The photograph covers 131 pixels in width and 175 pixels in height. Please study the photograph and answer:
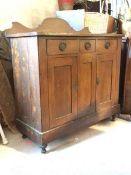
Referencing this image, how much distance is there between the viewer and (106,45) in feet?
6.35

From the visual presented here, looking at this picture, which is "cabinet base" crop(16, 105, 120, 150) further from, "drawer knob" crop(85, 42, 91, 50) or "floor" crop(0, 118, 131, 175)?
"drawer knob" crop(85, 42, 91, 50)

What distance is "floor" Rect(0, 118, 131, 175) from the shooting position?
1441mm

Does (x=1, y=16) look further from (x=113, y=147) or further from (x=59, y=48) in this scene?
(x=113, y=147)

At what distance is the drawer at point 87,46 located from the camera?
1.72 meters

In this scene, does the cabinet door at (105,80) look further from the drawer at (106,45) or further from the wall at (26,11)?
the wall at (26,11)

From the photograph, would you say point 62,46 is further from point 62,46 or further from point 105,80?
point 105,80

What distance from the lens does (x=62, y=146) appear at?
68.6 inches

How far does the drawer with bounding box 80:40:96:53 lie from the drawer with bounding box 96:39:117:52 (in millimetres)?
62

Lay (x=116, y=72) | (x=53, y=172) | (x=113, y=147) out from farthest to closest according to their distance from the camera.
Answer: (x=116, y=72) < (x=113, y=147) < (x=53, y=172)

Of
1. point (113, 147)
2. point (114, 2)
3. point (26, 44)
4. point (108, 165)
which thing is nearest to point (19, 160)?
point (108, 165)

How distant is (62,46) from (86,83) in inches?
17.0

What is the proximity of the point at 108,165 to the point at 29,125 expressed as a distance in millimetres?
693

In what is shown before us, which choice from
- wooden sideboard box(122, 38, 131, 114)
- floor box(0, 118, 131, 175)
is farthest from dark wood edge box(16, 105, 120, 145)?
wooden sideboard box(122, 38, 131, 114)

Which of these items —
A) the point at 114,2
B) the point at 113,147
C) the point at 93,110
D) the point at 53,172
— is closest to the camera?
the point at 53,172
